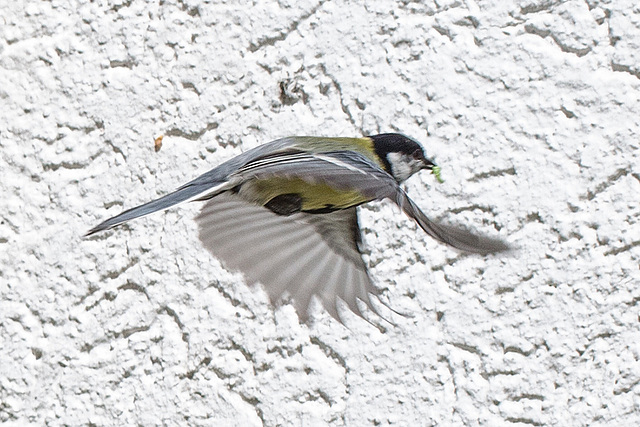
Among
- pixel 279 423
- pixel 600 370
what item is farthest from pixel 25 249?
pixel 600 370

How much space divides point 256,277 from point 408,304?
303 mm

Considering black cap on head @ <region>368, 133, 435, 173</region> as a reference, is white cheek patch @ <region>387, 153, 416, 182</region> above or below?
below

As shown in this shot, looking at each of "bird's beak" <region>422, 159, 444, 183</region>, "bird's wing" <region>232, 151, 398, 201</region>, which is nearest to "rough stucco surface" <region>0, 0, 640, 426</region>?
"bird's beak" <region>422, 159, 444, 183</region>

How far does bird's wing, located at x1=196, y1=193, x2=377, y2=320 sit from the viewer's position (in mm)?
921

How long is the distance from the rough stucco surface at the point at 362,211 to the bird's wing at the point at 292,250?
0.47 feet

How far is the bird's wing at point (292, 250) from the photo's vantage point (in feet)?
3.02

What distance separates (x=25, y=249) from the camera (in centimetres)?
121

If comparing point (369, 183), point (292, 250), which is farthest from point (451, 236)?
point (292, 250)

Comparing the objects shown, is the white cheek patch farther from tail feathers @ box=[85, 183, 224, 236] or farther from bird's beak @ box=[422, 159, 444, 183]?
tail feathers @ box=[85, 183, 224, 236]

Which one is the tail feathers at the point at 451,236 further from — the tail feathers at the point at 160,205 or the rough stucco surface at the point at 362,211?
the rough stucco surface at the point at 362,211

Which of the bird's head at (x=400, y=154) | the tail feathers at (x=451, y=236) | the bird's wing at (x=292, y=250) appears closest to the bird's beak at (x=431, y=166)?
the bird's head at (x=400, y=154)

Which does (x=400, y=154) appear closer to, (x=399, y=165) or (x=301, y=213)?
(x=399, y=165)

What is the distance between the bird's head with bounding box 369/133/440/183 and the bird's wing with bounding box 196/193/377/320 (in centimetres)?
7

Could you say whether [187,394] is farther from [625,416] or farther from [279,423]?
[625,416]
